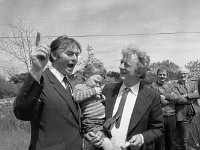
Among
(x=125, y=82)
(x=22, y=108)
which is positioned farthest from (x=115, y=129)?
(x=22, y=108)

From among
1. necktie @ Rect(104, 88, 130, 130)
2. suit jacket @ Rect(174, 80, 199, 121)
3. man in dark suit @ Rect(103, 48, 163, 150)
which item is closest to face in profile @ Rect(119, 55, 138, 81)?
man in dark suit @ Rect(103, 48, 163, 150)

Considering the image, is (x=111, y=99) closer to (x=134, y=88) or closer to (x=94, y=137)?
(x=134, y=88)

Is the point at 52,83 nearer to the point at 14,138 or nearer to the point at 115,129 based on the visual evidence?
the point at 115,129

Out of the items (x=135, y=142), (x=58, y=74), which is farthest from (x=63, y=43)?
(x=135, y=142)

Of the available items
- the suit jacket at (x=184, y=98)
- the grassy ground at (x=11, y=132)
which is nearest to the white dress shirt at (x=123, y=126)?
the suit jacket at (x=184, y=98)

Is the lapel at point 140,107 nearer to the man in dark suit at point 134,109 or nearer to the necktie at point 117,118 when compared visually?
the man in dark suit at point 134,109

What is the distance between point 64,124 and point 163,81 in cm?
429

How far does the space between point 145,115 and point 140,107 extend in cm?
11

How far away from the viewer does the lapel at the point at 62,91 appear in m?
2.41

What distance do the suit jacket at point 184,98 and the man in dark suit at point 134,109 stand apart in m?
3.18

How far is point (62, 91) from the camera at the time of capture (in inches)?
95.6

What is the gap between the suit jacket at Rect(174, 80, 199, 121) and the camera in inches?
242

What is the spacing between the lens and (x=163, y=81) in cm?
627

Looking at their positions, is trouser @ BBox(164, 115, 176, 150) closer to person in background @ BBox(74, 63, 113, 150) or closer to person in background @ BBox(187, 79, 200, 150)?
person in background @ BBox(74, 63, 113, 150)
